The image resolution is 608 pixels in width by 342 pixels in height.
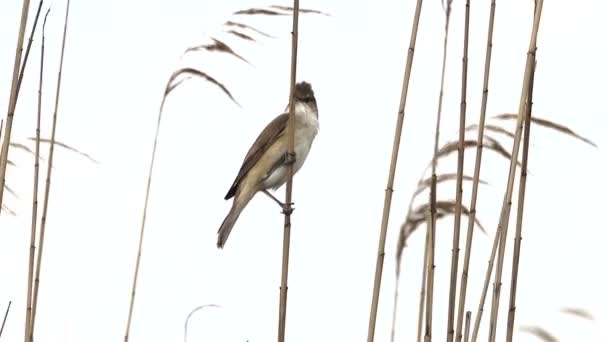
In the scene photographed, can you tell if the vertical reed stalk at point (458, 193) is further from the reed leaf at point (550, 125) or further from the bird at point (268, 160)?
the bird at point (268, 160)

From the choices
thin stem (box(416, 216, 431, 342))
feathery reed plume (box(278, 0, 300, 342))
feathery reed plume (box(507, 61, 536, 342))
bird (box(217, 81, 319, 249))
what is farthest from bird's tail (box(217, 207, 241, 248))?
feathery reed plume (box(507, 61, 536, 342))

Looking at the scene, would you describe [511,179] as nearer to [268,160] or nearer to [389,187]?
[389,187]

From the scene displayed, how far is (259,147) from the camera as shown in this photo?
5.01m

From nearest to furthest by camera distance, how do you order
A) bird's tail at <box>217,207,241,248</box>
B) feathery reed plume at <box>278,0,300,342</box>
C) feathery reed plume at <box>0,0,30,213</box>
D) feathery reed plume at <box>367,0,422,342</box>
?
1. feathery reed plume at <box>278,0,300,342</box>
2. feathery reed plume at <box>367,0,422,342</box>
3. feathery reed plume at <box>0,0,30,213</box>
4. bird's tail at <box>217,207,241,248</box>

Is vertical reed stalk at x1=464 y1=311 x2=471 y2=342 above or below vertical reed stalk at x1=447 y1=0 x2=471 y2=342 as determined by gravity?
below

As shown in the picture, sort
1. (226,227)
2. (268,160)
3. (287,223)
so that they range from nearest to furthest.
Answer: (287,223), (226,227), (268,160)

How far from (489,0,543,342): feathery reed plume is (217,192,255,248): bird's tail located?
1.90 m

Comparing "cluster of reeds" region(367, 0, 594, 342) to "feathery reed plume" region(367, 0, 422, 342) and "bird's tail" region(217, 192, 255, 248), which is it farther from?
"bird's tail" region(217, 192, 255, 248)

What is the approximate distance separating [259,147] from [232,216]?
39 cm

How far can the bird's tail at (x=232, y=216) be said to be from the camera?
4707 millimetres

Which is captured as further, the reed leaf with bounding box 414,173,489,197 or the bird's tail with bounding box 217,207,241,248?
the bird's tail with bounding box 217,207,241,248

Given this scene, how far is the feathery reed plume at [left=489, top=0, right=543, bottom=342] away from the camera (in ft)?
9.41

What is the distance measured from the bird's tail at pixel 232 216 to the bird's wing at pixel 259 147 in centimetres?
6

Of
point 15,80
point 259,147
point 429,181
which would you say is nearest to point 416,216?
point 429,181
